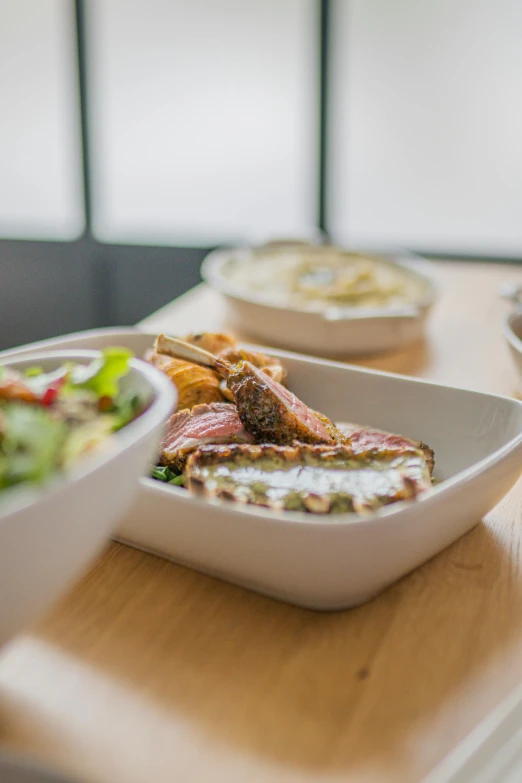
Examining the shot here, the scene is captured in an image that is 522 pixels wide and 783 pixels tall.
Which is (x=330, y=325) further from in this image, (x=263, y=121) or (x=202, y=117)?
(x=202, y=117)

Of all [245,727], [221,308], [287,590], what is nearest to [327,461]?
[287,590]

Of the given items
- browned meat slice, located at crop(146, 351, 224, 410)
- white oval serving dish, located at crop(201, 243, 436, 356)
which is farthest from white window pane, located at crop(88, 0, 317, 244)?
browned meat slice, located at crop(146, 351, 224, 410)

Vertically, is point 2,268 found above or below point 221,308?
below

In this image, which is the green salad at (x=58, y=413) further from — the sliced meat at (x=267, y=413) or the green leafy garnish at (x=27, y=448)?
the sliced meat at (x=267, y=413)

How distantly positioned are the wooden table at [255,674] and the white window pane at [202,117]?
298 centimetres

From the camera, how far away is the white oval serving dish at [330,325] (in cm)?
133

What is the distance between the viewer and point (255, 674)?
610 millimetres

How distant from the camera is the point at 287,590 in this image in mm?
662

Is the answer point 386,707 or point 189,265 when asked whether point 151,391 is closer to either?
point 386,707

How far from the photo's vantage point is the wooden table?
0.53 meters

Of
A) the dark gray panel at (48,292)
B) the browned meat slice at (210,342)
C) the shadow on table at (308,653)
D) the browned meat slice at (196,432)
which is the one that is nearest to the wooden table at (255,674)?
the shadow on table at (308,653)

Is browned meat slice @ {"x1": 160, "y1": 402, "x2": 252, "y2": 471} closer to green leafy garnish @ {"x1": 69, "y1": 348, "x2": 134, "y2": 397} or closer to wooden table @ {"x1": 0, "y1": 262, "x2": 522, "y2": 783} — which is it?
wooden table @ {"x1": 0, "y1": 262, "x2": 522, "y2": 783}

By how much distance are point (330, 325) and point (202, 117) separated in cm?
278

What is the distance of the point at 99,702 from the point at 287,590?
6.8 inches
